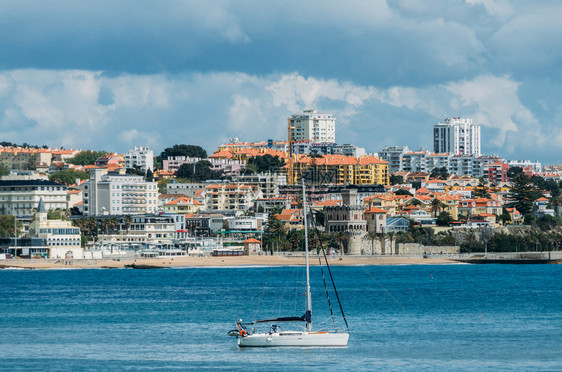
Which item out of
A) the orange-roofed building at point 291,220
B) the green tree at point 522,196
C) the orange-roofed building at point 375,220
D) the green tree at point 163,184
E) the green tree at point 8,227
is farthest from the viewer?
the green tree at point 163,184

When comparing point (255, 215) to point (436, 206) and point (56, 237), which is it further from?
point (56, 237)

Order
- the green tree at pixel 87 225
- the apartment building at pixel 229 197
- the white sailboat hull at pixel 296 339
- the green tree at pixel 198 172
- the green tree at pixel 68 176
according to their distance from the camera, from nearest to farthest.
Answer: the white sailboat hull at pixel 296 339 < the green tree at pixel 87 225 < the apartment building at pixel 229 197 < the green tree at pixel 68 176 < the green tree at pixel 198 172

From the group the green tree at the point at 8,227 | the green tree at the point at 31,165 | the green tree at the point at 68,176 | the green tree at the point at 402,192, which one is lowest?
the green tree at the point at 8,227

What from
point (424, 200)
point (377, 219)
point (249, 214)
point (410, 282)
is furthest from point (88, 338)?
point (424, 200)

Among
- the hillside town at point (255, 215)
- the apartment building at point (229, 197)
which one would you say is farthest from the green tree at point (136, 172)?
the apartment building at point (229, 197)

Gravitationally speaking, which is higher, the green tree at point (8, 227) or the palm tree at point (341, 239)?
the green tree at point (8, 227)

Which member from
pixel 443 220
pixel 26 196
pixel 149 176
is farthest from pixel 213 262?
pixel 149 176

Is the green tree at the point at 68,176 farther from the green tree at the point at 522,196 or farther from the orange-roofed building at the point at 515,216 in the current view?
the orange-roofed building at the point at 515,216
